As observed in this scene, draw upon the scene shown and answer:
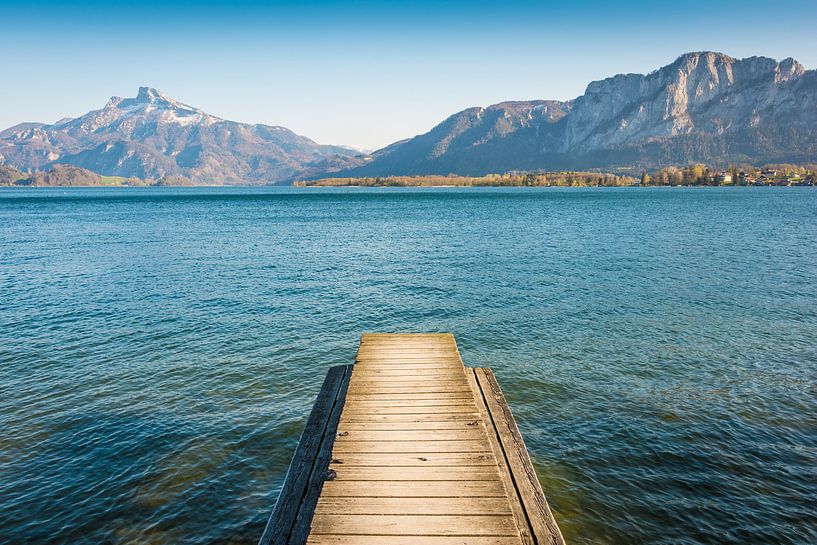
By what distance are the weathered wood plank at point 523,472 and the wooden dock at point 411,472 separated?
3 cm

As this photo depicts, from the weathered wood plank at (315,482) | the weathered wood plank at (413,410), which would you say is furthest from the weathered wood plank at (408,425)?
the weathered wood plank at (315,482)

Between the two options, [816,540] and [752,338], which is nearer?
[816,540]

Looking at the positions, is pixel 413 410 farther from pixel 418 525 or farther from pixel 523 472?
pixel 418 525

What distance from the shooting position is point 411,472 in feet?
29.3

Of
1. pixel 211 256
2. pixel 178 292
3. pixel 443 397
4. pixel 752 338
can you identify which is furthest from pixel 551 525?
pixel 211 256

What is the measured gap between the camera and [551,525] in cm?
914

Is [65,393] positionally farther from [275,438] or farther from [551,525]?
[551,525]

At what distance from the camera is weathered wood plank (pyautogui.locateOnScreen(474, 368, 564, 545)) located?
353 inches

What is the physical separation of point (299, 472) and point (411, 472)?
3668 mm

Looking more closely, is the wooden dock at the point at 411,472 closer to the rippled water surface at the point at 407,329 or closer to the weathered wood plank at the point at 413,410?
the weathered wood plank at the point at 413,410

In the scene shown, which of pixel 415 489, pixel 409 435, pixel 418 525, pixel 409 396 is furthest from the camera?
pixel 409 396

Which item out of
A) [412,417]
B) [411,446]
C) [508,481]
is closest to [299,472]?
[412,417]

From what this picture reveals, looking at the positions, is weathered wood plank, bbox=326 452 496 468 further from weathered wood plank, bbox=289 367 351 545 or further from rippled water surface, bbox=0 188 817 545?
rippled water surface, bbox=0 188 817 545

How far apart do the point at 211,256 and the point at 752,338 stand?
59210 millimetres
